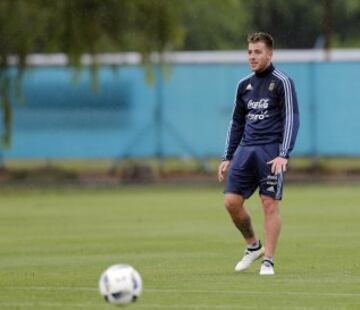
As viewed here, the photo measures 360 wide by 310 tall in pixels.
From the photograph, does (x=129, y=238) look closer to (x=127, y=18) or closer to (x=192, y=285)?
(x=192, y=285)

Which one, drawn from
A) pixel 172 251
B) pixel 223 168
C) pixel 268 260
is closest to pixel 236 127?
pixel 223 168

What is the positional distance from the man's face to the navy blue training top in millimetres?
113

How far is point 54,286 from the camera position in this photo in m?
13.7

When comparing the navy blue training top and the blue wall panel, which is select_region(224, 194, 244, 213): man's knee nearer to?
the navy blue training top

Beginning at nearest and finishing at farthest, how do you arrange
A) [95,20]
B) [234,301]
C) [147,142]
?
[234,301] → [95,20] → [147,142]

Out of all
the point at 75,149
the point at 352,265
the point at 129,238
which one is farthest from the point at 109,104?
the point at 352,265

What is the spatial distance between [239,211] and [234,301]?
291 cm

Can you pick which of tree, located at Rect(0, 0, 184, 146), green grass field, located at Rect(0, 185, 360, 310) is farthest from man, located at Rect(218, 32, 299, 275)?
tree, located at Rect(0, 0, 184, 146)

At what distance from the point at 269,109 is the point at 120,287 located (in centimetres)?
426

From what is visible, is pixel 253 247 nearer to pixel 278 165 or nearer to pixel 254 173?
pixel 254 173

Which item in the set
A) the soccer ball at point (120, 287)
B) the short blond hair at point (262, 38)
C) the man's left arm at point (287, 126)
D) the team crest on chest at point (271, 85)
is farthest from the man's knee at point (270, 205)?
the soccer ball at point (120, 287)

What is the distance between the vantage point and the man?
48.0ft

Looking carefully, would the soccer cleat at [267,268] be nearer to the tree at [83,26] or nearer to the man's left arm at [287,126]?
the man's left arm at [287,126]

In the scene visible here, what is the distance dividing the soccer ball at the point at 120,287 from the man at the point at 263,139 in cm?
365
